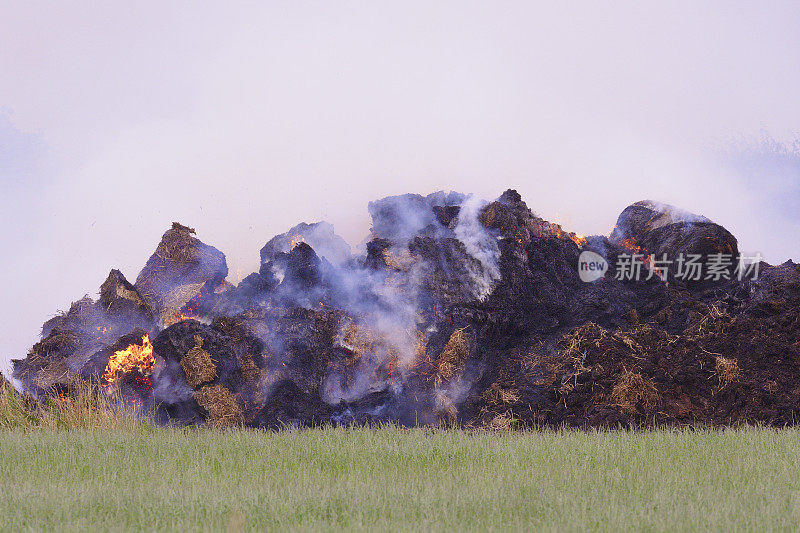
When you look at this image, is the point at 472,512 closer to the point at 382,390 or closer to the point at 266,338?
the point at 382,390

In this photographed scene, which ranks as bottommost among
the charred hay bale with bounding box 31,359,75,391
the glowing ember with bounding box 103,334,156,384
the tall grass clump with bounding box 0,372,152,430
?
the tall grass clump with bounding box 0,372,152,430

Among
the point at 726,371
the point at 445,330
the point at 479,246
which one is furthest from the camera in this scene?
the point at 479,246

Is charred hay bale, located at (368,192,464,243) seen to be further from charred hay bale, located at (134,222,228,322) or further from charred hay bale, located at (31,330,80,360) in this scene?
charred hay bale, located at (31,330,80,360)

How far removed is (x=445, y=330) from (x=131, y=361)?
6.36 m

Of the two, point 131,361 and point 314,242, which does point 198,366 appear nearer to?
point 131,361

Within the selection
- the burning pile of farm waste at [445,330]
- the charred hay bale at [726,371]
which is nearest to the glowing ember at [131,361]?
the burning pile of farm waste at [445,330]

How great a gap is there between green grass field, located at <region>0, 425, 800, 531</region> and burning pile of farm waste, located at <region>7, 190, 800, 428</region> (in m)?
2.06

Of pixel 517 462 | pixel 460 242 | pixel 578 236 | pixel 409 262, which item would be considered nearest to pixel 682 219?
pixel 578 236

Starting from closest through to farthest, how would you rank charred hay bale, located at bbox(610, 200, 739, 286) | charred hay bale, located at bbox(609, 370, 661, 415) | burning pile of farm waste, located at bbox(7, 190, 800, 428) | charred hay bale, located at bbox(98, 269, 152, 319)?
charred hay bale, located at bbox(609, 370, 661, 415) → burning pile of farm waste, located at bbox(7, 190, 800, 428) → charred hay bale, located at bbox(98, 269, 152, 319) → charred hay bale, located at bbox(610, 200, 739, 286)

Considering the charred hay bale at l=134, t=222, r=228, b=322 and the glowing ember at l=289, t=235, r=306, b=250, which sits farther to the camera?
the glowing ember at l=289, t=235, r=306, b=250

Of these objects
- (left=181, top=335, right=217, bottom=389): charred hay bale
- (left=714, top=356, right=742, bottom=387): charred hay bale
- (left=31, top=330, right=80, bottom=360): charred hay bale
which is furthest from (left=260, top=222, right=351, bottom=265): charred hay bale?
(left=714, top=356, right=742, bottom=387): charred hay bale

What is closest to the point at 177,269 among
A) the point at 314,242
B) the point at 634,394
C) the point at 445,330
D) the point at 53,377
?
the point at 314,242

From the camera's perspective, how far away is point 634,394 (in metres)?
13.9

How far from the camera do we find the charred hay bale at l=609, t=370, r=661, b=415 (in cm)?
1384
